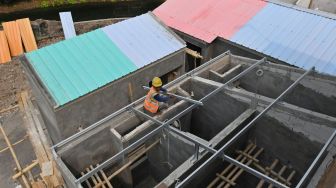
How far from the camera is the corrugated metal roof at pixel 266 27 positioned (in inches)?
619

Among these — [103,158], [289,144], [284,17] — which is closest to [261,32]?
[284,17]

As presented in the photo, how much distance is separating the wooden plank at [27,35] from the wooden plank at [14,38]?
1.08 ft

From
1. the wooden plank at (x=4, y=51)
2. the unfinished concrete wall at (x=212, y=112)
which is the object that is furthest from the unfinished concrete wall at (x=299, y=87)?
the wooden plank at (x=4, y=51)

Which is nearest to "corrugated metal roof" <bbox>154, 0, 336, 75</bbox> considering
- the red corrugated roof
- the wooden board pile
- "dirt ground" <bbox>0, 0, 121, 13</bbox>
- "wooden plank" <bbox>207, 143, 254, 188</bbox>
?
the red corrugated roof

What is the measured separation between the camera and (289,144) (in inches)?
471

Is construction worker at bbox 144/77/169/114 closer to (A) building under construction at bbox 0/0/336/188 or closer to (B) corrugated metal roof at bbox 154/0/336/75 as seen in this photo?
(A) building under construction at bbox 0/0/336/188

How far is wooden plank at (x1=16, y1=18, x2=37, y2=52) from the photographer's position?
24891mm

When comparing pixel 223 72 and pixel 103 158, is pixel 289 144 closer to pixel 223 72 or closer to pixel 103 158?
pixel 223 72

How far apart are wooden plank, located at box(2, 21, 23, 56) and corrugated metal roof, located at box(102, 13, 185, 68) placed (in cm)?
1151

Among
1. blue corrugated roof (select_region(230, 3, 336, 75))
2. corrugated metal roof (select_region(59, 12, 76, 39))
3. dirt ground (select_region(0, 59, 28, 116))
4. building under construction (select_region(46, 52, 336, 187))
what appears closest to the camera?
building under construction (select_region(46, 52, 336, 187))

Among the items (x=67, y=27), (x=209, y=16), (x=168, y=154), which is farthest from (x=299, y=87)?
(x=67, y=27)

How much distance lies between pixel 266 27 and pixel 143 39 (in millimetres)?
7301

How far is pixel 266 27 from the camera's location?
17.6 m

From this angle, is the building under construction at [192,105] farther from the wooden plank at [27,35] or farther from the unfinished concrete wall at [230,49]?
the wooden plank at [27,35]
